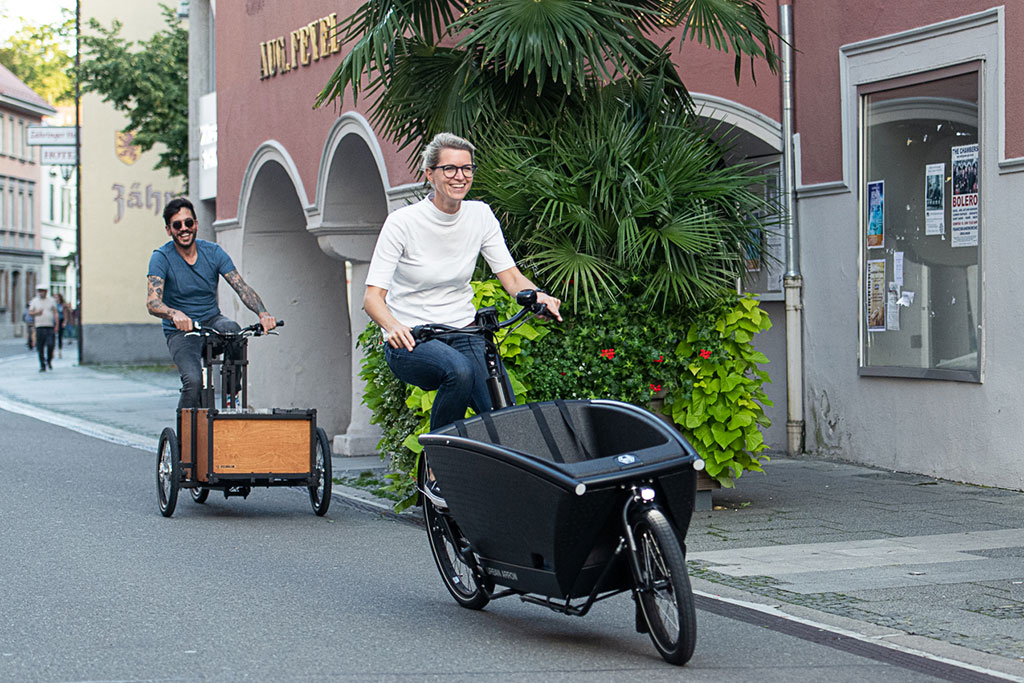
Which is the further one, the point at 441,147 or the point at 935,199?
the point at 935,199

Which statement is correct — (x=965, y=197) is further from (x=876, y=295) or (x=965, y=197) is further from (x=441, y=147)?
(x=441, y=147)

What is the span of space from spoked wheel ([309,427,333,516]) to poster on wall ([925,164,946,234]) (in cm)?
480

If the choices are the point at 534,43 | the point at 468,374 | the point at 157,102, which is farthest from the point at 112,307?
the point at 468,374

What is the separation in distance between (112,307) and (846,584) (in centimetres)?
3183

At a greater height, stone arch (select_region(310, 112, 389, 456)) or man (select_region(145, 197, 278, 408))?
stone arch (select_region(310, 112, 389, 456))

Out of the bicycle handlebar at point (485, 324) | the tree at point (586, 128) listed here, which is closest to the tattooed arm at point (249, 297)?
the tree at point (586, 128)

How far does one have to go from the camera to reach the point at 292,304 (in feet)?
56.8

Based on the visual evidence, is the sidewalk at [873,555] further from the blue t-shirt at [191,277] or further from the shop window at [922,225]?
the blue t-shirt at [191,277]

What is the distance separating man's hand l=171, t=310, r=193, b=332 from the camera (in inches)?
368

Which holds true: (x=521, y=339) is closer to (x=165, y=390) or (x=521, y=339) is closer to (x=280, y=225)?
(x=280, y=225)

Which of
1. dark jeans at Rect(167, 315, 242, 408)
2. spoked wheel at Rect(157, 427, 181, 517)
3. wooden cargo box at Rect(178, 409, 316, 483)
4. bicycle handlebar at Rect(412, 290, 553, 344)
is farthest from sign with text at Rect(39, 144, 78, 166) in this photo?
bicycle handlebar at Rect(412, 290, 553, 344)

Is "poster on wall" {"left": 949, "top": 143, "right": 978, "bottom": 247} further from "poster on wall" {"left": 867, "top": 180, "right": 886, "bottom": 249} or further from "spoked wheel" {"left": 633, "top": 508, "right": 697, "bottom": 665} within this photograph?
"spoked wheel" {"left": 633, "top": 508, "right": 697, "bottom": 665}

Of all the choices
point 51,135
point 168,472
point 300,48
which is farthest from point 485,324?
point 51,135

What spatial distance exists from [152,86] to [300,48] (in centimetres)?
1364
